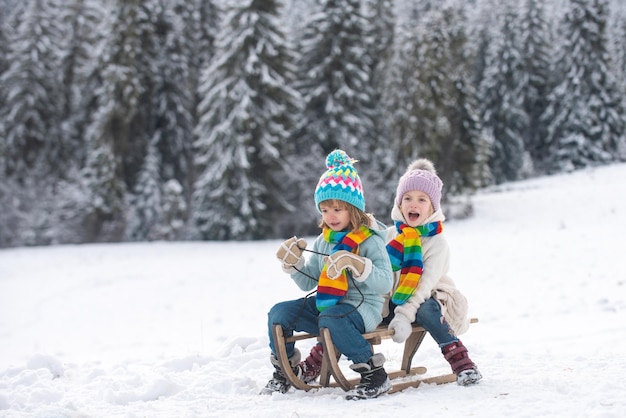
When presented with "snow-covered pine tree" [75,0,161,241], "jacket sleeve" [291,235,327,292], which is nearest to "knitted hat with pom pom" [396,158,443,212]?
"jacket sleeve" [291,235,327,292]

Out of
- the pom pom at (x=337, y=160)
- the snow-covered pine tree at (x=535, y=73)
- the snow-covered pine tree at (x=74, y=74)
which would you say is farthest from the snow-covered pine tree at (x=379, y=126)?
the pom pom at (x=337, y=160)

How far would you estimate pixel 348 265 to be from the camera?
381cm

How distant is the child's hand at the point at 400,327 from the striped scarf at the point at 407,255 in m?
0.14

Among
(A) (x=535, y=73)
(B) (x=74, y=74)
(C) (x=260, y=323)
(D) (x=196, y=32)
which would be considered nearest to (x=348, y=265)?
(C) (x=260, y=323)

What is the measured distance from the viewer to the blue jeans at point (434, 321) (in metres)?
4.14

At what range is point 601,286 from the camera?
10.3m

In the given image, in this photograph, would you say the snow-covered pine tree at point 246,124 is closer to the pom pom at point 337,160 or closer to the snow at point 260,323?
Answer: the snow at point 260,323

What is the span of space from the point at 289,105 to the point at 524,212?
10049 millimetres

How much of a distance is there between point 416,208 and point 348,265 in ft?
2.94

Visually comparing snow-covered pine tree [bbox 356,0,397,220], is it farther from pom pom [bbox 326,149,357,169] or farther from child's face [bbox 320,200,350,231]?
child's face [bbox 320,200,350,231]

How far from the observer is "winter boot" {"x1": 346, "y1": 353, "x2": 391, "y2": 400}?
3875 millimetres

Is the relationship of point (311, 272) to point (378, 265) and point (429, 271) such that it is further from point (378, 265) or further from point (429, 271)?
point (429, 271)

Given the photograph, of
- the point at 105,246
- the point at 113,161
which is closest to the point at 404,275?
the point at 105,246

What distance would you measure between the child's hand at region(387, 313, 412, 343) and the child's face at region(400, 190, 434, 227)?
746 millimetres
